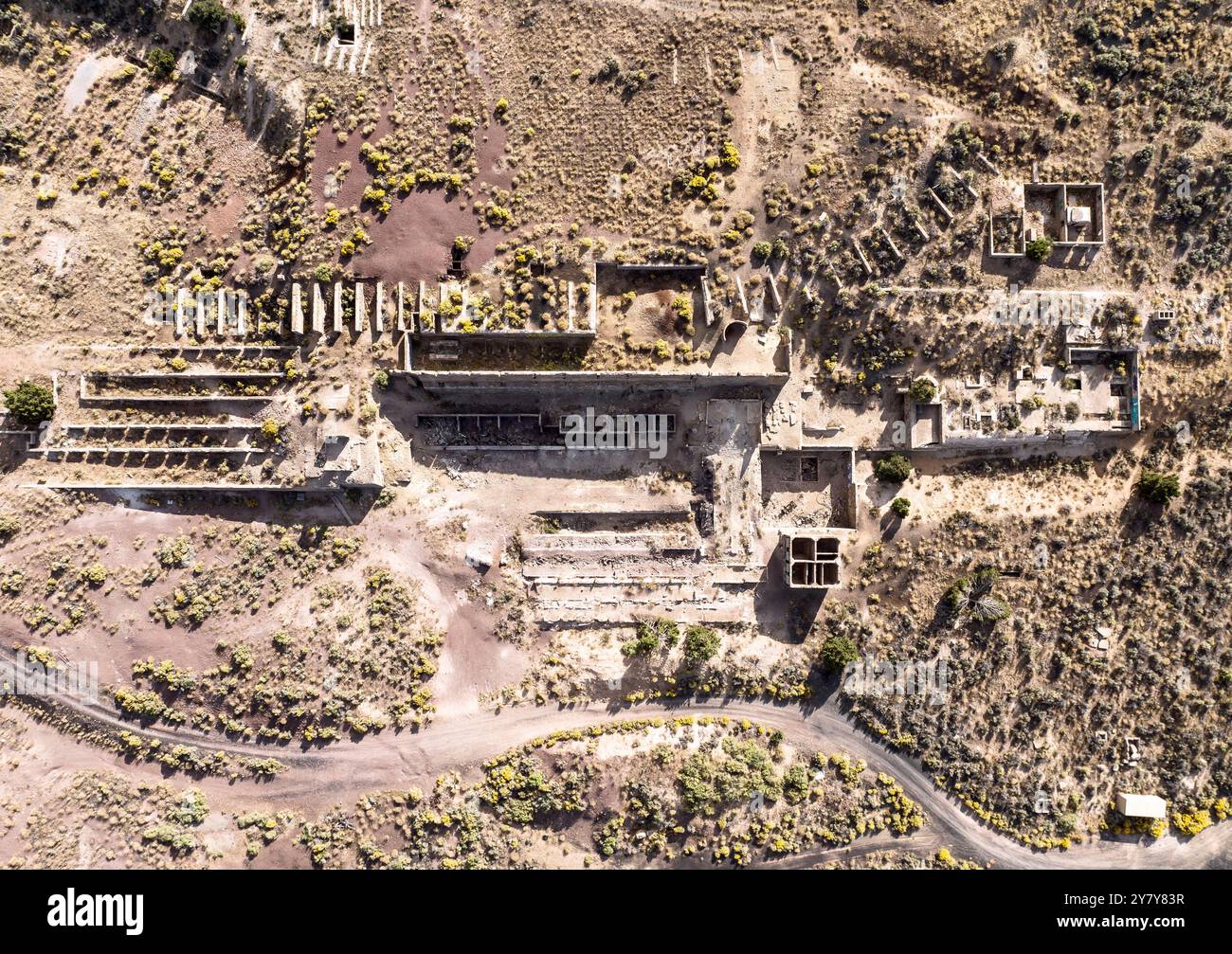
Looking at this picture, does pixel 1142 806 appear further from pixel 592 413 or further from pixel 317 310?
pixel 317 310

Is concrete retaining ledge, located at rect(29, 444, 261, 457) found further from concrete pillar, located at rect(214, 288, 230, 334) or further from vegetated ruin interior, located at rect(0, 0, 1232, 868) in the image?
concrete pillar, located at rect(214, 288, 230, 334)

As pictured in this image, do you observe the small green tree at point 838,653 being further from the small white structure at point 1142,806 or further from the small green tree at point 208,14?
the small green tree at point 208,14

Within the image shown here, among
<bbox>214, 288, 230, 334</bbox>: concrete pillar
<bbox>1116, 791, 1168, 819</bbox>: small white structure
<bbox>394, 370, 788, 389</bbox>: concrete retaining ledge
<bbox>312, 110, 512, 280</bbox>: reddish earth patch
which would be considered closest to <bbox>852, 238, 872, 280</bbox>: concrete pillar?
<bbox>394, 370, 788, 389</bbox>: concrete retaining ledge

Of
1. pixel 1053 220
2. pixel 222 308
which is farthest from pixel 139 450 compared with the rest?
pixel 1053 220

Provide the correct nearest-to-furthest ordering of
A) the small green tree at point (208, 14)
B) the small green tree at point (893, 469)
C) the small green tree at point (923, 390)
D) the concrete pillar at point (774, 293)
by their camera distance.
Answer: the small green tree at point (208, 14) < the small green tree at point (923, 390) < the concrete pillar at point (774, 293) < the small green tree at point (893, 469)

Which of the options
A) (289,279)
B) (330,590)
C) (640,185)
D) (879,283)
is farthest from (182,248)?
(879,283)

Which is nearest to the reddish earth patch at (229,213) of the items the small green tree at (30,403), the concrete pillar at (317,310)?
the concrete pillar at (317,310)

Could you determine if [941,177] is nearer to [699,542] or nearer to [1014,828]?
[699,542]

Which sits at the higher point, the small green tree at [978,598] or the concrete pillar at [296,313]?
the concrete pillar at [296,313]
